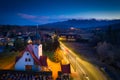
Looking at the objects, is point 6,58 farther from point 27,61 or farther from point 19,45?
point 27,61

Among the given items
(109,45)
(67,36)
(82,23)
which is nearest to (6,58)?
(67,36)

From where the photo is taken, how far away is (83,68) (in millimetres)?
10531

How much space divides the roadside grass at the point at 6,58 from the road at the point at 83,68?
8.10 feet

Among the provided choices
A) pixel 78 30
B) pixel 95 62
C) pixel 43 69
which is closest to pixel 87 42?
pixel 78 30

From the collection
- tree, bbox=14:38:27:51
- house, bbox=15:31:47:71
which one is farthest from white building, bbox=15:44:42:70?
tree, bbox=14:38:27:51

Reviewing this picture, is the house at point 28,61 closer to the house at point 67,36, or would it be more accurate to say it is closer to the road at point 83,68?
the road at point 83,68

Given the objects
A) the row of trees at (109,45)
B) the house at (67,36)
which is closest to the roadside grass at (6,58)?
the house at (67,36)

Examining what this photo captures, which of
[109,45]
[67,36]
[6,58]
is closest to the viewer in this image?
[6,58]

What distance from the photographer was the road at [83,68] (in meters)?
9.63

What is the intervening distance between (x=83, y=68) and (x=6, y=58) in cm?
334

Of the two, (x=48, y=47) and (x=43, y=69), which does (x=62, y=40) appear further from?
(x=43, y=69)

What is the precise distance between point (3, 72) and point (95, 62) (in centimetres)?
485

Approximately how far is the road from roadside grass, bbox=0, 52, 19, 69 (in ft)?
8.10

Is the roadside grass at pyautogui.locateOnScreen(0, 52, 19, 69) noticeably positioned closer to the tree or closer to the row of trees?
the tree
